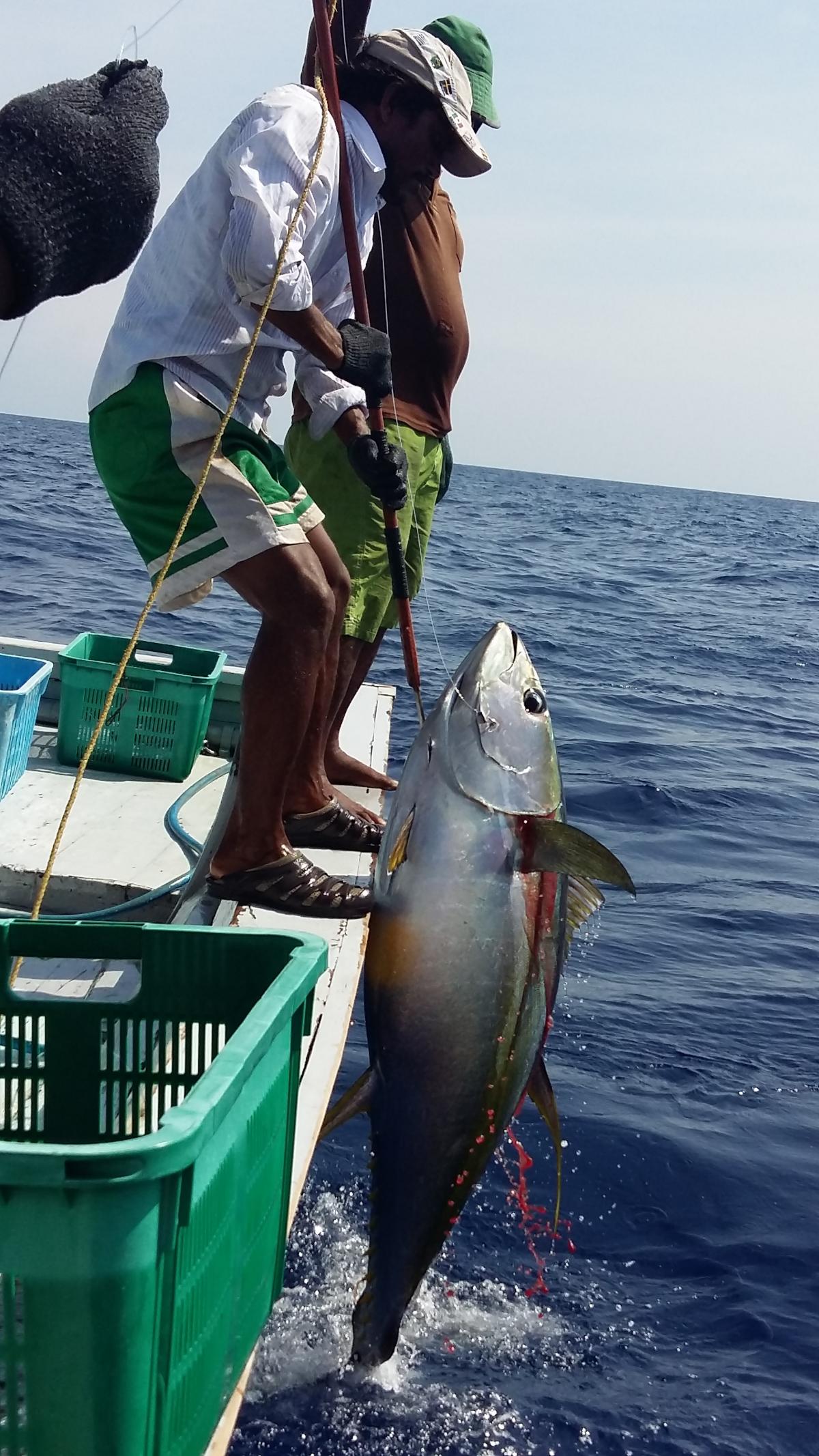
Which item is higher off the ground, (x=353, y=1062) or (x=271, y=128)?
(x=271, y=128)

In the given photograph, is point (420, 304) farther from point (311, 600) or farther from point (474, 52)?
point (311, 600)

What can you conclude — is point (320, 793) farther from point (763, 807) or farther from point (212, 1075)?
point (763, 807)

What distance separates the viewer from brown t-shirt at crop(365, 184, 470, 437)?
4.35 m

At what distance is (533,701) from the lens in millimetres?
2330

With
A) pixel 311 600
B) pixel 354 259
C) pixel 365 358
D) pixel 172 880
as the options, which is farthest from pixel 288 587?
pixel 172 880

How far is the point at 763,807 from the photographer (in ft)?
28.7

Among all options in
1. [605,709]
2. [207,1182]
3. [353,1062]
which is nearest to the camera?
[207,1182]

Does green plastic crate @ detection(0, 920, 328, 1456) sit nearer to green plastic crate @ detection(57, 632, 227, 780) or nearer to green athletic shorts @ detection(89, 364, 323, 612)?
green athletic shorts @ detection(89, 364, 323, 612)

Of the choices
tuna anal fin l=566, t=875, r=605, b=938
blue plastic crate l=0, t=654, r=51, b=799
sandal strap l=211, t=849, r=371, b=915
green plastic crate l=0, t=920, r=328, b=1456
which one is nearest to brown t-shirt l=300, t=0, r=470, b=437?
blue plastic crate l=0, t=654, r=51, b=799

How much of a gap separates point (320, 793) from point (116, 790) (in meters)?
1.74

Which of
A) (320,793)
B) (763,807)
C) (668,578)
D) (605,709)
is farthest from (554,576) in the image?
(320,793)

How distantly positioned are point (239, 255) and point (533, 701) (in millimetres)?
1290

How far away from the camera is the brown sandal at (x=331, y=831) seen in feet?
12.3

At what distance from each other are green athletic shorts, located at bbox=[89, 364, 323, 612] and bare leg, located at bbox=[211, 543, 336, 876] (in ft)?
0.20
